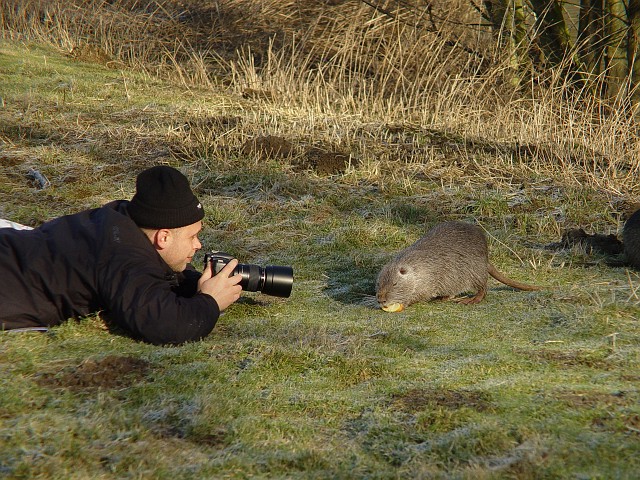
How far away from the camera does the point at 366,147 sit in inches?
335

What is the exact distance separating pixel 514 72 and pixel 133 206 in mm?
8134

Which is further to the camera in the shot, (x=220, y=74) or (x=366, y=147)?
(x=220, y=74)

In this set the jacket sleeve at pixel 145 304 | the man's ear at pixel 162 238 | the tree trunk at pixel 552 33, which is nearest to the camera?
the jacket sleeve at pixel 145 304

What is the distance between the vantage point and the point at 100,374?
3.32m

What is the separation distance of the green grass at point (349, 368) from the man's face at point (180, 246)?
464mm

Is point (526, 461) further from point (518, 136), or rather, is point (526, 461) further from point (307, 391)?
point (518, 136)

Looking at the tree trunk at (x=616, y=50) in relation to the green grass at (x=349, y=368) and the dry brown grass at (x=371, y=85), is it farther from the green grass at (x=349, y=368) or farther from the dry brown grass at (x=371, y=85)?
the green grass at (x=349, y=368)

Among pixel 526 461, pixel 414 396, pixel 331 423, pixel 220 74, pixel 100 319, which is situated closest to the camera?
pixel 526 461

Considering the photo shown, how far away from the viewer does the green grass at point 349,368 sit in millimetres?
2682

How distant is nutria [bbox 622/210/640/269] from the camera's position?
5590mm

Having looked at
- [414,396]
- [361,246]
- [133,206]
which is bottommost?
[361,246]

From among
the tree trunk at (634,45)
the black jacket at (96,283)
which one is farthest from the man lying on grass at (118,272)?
the tree trunk at (634,45)

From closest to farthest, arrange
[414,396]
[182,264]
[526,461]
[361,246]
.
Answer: [526,461] < [414,396] < [182,264] < [361,246]

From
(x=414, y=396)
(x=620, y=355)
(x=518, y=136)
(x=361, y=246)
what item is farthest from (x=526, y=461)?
(x=518, y=136)
